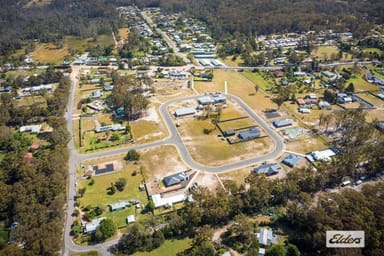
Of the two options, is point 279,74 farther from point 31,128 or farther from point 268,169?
point 31,128

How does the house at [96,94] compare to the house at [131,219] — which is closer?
the house at [131,219]

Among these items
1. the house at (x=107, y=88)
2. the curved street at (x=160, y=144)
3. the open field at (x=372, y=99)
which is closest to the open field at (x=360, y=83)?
the open field at (x=372, y=99)

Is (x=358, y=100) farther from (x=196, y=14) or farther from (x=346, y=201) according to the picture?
(x=196, y=14)

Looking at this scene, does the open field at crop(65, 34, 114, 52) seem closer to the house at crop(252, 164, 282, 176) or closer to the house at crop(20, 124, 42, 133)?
the house at crop(20, 124, 42, 133)

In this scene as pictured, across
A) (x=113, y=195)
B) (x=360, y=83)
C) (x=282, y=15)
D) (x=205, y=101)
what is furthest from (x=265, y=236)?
(x=282, y=15)

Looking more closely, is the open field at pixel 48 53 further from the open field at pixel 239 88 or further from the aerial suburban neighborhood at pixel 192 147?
the open field at pixel 239 88

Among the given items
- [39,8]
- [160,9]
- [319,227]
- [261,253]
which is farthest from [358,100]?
[39,8]
